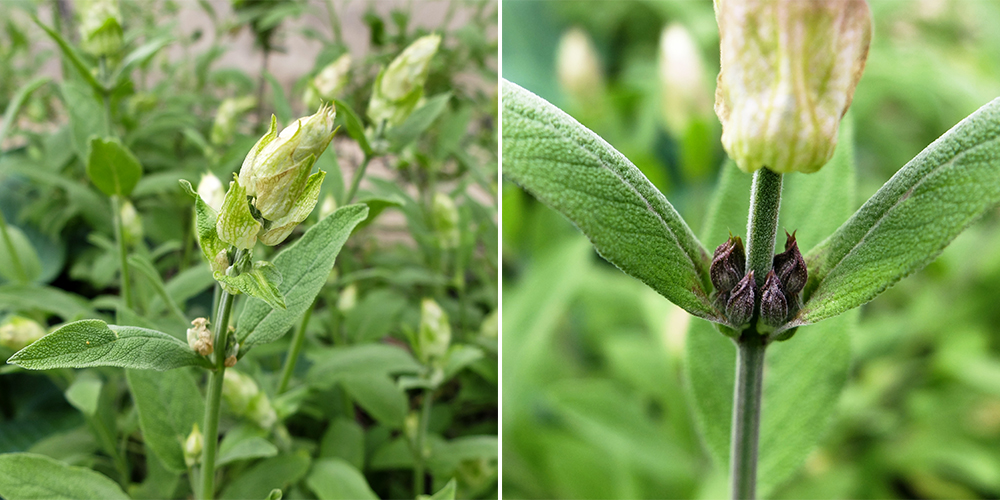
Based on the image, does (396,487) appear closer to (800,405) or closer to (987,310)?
(800,405)

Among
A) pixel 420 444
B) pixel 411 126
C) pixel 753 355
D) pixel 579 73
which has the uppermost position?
pixel 579 73

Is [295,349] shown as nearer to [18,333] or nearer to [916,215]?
[18,333]

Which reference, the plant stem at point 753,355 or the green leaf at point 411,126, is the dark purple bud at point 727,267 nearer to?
the plant stem at point 753,355

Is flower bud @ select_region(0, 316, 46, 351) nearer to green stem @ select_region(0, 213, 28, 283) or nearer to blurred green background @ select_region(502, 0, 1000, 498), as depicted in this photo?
green stem @ select_region(0, 213, 28, 283)

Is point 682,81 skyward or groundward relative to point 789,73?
skyward

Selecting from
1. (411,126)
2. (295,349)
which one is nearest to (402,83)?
(411,126)

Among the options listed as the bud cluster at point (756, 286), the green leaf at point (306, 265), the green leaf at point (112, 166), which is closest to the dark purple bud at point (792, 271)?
the bud cluster at point (756, 286)

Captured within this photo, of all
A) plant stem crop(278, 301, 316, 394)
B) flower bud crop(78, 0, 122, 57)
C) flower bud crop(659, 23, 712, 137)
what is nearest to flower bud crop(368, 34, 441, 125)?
plant stem crop(278, 301, 316, 394)
